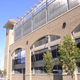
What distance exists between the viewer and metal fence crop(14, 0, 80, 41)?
21.5 m

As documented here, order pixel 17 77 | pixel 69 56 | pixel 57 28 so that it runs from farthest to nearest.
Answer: pixel 17 77 < pixel 57 28 < pixel 69 56

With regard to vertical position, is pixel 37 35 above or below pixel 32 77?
above

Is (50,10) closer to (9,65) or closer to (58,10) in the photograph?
(58,10)

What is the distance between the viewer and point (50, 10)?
24.7 m

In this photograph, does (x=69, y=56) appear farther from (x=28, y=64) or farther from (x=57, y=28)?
(x=28, y=64)

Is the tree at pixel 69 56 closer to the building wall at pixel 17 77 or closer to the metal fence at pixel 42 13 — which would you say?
the metal fence at pixel 42 13

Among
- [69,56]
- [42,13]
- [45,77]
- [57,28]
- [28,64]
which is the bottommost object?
[45,77]

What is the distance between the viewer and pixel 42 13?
88.2ft

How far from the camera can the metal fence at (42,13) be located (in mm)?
21547

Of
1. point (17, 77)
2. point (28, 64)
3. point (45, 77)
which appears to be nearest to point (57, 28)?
point (45, 77)

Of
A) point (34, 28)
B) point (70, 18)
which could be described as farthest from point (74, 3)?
point (34, 28)

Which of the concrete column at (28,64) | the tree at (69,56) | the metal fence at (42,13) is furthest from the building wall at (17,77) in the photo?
the tree at (69,56)

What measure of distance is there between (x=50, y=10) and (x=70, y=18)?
6658 mm

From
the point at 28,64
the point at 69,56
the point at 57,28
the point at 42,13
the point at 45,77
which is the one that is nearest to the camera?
the point at 69,56
